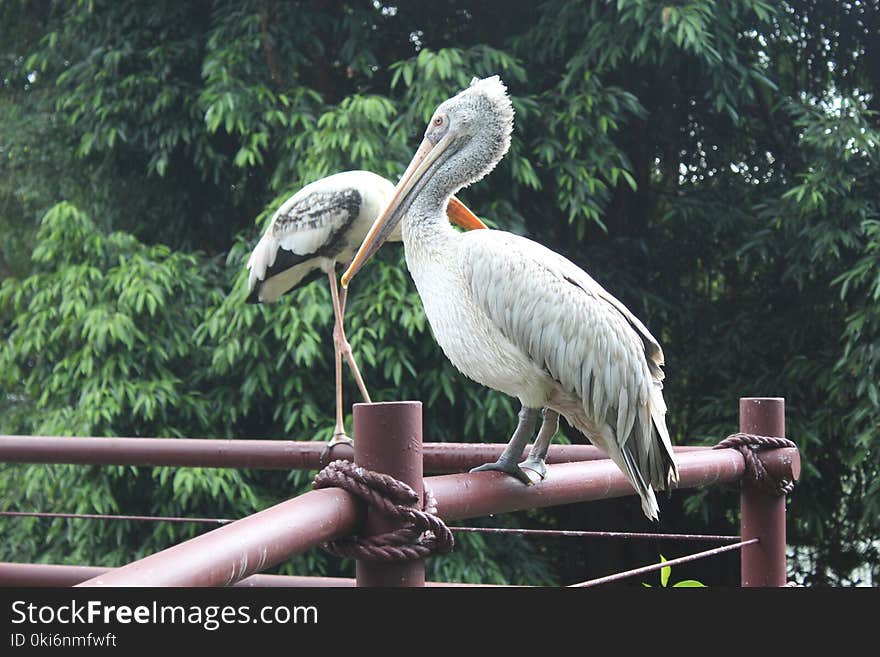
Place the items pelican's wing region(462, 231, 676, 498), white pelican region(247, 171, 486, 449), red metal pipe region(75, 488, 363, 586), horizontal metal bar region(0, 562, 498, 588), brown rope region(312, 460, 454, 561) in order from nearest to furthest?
red metal pipe region(75, 488, 363, 586), brown rope region(312, 460, 454, 561), pelican's wing region(462, 231, 676, 498), horizontal metal bar region(0, 562, 498, 588), white pelican region(247, 171, 486, 449)

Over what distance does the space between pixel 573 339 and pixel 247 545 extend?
838 millimetres

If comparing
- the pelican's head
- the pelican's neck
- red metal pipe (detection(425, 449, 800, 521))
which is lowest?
red metal pipe (detection(425, 449, 800, 521))

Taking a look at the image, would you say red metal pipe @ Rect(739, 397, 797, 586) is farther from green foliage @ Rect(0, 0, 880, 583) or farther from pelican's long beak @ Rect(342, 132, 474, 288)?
green foliage @ Rect(0, 0, 880, 583)

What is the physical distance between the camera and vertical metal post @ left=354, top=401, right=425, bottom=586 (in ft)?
3.26

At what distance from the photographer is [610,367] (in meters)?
1.58

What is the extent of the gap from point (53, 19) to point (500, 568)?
3375mm

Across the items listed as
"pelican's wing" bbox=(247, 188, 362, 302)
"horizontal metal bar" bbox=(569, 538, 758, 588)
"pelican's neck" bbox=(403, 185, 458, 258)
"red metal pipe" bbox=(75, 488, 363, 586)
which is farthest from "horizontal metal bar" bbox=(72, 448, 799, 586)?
"pelican's wing" bbox=(247, 188, 362, 302)

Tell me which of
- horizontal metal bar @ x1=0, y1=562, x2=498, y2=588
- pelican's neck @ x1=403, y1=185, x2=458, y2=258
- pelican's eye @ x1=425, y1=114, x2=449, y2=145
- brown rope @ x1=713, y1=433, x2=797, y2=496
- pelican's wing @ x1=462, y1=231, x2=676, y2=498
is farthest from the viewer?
horizontal metal bar @ x1=0, y1=562, x2=498, y2=588

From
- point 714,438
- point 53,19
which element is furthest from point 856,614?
point 53,19

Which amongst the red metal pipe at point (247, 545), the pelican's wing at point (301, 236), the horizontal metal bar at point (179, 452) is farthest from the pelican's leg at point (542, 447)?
the pelican's wing at point (301, 236)

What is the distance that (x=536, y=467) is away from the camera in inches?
56.7

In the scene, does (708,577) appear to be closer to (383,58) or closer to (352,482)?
(383,58)

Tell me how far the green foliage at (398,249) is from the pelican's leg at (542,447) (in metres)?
2.33

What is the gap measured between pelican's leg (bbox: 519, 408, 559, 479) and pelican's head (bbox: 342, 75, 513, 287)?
0.43 metres
